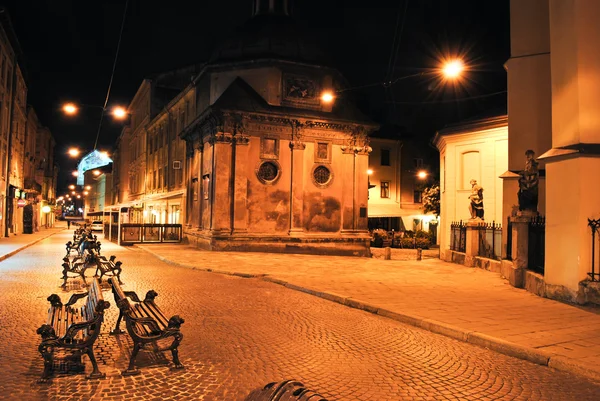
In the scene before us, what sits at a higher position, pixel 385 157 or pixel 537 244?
pixel 385 157

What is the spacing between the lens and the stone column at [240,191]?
79.2 feet

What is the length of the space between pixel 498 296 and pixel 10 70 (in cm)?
3660

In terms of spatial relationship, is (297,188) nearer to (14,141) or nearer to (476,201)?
(476,201)

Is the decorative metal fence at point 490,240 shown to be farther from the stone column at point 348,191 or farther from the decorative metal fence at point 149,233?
the decorative metal fence at point 149,233

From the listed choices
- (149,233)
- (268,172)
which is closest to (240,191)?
(268,172)

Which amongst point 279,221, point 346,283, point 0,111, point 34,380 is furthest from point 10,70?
point 34,380

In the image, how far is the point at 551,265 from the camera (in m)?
10.8

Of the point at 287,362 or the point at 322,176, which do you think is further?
the point at 322,176

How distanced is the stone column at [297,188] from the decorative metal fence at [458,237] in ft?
25.6

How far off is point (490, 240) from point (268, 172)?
1183 centimetres

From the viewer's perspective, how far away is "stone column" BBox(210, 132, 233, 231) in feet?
78.5

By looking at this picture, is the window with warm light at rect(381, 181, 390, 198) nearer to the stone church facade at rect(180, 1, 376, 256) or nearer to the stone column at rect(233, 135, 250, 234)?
the stone church facade at rect(180, 1, 376, 256)

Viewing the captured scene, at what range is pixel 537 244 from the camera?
41.0 feet

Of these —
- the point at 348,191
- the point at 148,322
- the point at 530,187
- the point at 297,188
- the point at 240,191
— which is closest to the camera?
the point at 148,322
